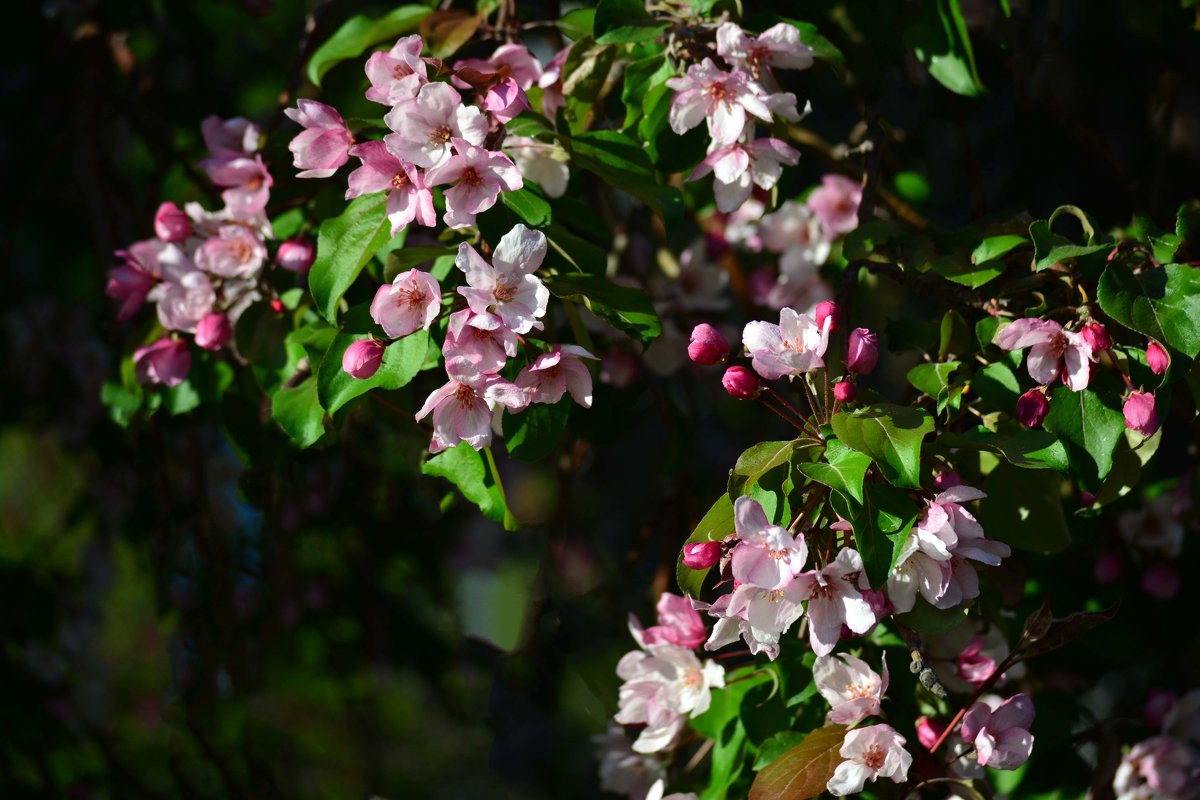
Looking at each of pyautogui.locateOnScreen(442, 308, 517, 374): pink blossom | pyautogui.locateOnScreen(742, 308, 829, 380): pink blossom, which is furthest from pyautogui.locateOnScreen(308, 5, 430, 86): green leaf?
pyautogui.locateOnScreen(742, 308, 829, 380): pink blossom

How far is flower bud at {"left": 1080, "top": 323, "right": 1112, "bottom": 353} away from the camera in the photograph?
91cm

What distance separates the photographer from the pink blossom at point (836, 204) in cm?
143

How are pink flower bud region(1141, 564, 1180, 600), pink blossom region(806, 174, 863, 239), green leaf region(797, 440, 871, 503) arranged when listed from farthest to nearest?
pink blossom region(806, 174, 863, 239)
pink flower bud region(1141, 564, 1180, 600)
green leaf region(797, 440, 871, 503)

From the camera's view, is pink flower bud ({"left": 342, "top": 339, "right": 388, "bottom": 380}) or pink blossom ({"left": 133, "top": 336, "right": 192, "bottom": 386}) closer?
pink flower bud ({"left": 342, "top": 339, "right": 388, "bottom": 380})

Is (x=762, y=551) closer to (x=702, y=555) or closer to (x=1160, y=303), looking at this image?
(x=702, y=555)

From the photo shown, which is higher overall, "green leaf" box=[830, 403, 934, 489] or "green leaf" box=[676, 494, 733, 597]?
"green leaf" box=[830, 403, 934, 489]

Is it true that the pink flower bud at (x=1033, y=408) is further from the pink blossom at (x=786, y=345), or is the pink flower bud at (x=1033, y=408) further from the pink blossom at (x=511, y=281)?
the pink blossom at (x=511, y=281)

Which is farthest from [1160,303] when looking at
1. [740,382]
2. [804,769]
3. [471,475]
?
[471,475]

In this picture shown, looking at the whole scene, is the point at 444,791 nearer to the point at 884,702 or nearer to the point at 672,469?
the point at 672,469

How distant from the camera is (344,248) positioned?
3.18 ft

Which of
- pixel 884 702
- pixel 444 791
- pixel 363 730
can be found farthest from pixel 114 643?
pixel 884 702

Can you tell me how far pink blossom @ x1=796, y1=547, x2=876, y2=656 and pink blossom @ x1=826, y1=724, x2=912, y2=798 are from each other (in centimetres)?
9

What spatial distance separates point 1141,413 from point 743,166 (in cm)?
39

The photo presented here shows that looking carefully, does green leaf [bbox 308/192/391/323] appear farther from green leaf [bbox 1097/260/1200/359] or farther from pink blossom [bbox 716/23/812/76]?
green leaf [bbox 1097/260/1200/359]
